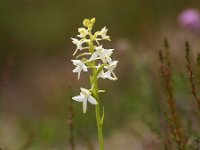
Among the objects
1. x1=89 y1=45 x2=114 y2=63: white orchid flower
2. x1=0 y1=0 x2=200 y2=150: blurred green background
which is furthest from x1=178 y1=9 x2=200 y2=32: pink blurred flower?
x1=89 y1=45 x2=114 y2=63: white orchid flower

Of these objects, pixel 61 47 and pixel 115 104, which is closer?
pixel 115 104

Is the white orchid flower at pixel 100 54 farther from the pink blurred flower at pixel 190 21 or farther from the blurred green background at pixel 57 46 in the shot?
the blurred green background at pixel 57 46

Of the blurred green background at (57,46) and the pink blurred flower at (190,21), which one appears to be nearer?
the pink blurred flower at (190,21)

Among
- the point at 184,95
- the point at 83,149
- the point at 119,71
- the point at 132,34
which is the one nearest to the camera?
the point at 184,95

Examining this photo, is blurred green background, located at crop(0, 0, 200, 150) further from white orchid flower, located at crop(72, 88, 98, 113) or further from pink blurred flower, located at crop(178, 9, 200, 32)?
white orchid flower, located at crop(72, 88, 98, 113)

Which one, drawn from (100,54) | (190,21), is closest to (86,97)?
(100,54)

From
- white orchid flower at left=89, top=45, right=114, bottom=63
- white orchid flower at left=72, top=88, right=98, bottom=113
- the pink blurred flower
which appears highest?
the pink blurred flower

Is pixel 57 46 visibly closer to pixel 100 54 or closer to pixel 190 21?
pixel 190 21

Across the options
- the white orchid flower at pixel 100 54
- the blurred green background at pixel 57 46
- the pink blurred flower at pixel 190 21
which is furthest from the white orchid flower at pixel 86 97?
the blurred green background at pixel 57 46

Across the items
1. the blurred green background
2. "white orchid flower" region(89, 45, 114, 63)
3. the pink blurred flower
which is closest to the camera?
"white orchid flower" region(89, 45, 114, 63)

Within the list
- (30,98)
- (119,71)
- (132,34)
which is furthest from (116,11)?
(30,98)

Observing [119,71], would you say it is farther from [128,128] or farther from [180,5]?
[128,128]
